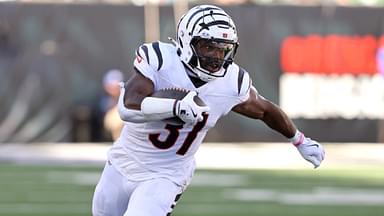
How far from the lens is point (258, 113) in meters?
4.55

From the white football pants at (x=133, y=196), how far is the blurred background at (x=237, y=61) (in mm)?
6051

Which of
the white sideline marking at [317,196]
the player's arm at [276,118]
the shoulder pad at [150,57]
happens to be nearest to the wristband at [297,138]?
the player's arm at [276,118]

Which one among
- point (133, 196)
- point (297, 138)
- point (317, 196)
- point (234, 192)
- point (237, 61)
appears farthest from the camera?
point (237, 61)

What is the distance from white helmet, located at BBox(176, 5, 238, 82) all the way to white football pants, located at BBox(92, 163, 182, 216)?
1.71 feet

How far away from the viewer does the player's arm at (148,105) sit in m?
3.92

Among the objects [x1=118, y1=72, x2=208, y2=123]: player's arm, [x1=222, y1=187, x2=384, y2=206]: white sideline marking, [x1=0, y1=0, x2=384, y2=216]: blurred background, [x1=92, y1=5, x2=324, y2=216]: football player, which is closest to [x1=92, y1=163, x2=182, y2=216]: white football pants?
[x1=92, y1=5, x2=324, y2=216]: football player

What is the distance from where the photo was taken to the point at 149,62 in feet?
13.7

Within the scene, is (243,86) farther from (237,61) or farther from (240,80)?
(237,61)

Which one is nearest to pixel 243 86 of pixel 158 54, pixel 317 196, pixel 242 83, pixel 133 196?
pixel 242 83

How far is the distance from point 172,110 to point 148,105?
0.35 ft

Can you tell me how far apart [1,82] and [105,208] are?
24.2 feet

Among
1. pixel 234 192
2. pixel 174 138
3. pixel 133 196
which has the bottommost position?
pixel 234 192

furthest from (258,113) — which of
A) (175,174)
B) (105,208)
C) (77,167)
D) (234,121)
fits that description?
(234,121)

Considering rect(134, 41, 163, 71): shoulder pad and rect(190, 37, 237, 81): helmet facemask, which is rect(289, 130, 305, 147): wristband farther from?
rect(134, 41, 163, 71): shoulder pad
